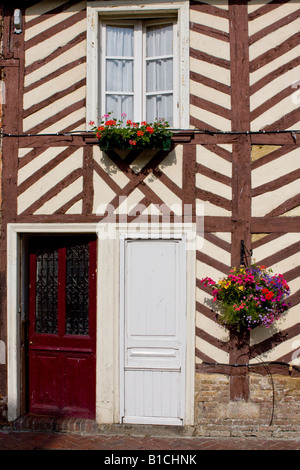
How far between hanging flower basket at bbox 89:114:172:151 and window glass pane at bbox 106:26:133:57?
3.62 feet

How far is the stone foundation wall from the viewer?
6105 mm

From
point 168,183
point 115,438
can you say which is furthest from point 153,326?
point 168,183

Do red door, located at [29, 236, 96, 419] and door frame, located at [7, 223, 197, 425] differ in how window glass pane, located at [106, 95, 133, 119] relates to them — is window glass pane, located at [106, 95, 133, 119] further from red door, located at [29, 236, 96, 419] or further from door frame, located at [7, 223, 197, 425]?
red door, located at [29, 236, 96, 419]

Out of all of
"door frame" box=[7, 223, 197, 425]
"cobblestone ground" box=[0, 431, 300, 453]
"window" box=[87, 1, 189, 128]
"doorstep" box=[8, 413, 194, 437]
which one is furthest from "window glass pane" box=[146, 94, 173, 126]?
"cobblestone ground" box=[0, 431, 300, 453]

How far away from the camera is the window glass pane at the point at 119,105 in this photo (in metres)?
6.63

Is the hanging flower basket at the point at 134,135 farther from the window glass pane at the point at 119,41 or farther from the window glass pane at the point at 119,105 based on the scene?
the window glass pane at the point at 119,41

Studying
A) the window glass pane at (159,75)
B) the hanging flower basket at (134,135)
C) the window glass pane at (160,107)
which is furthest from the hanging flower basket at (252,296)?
the window glass pane at (159,75)

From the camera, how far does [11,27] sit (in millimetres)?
6656

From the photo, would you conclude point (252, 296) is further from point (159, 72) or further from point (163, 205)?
point (159, 72)

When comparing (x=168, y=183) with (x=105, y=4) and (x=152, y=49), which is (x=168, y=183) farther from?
(x=105, y=4)

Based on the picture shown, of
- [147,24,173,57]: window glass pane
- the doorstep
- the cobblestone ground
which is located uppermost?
[147,24,173,57]: window glass pane

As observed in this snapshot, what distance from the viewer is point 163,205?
6.32 meters

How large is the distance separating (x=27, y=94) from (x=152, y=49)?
1.74 m
